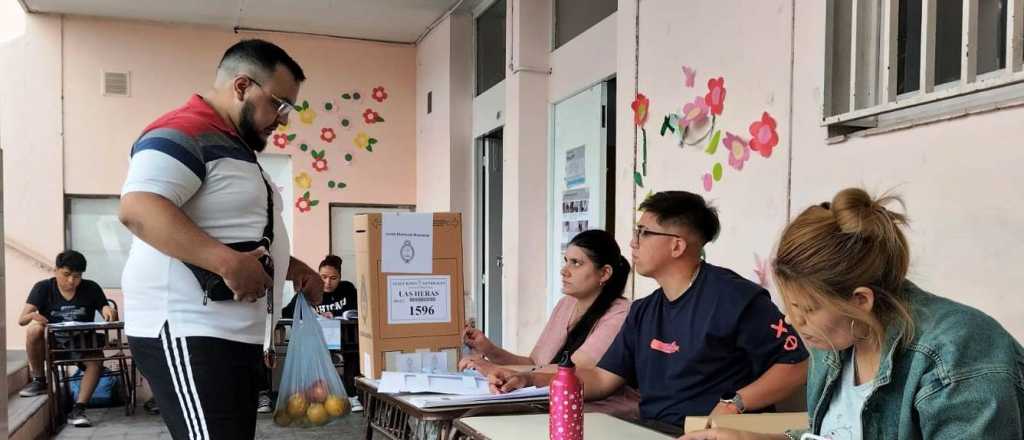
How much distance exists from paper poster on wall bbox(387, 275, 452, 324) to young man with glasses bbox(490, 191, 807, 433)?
0.50m

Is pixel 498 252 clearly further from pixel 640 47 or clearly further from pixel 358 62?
pixel 640 47

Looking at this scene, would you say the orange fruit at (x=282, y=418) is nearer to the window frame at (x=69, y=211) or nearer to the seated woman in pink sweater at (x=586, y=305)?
the seated woman in pink sweater at (x=586, y=305)

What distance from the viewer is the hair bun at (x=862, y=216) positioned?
1.13 meters

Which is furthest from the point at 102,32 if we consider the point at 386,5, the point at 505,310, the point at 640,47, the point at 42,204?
the point at 640,47

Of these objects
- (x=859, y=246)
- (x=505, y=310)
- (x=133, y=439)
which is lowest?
(x=133, y=439)

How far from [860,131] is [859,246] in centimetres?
119

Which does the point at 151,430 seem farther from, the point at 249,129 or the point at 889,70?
the point at 889,70

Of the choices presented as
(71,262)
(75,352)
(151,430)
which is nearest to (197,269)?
(151,430)

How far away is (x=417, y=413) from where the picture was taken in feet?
5.86

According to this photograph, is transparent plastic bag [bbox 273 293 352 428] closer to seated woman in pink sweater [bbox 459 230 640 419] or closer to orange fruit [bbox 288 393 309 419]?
orange fruit [bbox 288 393 309 419]

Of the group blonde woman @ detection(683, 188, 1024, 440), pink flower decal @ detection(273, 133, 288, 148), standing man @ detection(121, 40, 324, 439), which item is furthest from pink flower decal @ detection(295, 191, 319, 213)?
blonde woman @ detection(683, 188, 1024, 440)

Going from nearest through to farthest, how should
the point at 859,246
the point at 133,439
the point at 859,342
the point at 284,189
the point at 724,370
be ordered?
the point at 859,246
the point at 859,342
the point at 724,370
the point at 133,439
the point at 284,189

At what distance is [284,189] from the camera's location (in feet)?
22.1

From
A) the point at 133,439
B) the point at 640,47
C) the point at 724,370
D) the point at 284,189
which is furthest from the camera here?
the point at 284,189
